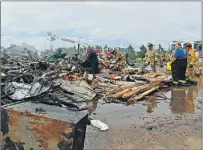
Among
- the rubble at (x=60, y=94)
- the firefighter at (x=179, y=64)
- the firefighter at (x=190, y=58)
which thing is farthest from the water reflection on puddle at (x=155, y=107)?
the firefighter at (x=190, y=58)

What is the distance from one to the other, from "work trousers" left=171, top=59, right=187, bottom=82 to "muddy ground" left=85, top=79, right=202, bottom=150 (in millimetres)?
2564

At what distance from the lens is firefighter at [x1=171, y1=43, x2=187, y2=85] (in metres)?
10.4

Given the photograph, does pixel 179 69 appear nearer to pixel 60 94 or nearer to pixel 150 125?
pixel 60 94

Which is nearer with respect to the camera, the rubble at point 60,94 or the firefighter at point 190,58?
the rubble at point 60,94

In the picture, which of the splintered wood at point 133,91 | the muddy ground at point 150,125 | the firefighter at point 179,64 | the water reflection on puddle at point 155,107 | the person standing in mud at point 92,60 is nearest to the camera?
the muddy ground at point 150,125

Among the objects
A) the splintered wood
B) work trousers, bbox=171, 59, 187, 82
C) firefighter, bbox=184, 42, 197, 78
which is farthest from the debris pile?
firefighter, bbox=184, 42, 197, 78

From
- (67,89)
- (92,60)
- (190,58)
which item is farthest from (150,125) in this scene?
(190,58)

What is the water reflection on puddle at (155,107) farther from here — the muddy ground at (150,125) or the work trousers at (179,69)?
the work trousers at (179,69)

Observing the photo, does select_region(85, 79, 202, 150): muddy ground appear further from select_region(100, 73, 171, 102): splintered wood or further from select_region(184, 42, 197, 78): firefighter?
select_region(184, 42, 197, 78): firefighter

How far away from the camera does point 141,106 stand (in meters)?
7.18

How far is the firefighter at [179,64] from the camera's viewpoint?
411 inches

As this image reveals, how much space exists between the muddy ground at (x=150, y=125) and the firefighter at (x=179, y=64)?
2.56m

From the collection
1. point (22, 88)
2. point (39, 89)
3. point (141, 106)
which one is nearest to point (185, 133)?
point (141, 106)

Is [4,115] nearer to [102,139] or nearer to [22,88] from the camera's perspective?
[102,139]
